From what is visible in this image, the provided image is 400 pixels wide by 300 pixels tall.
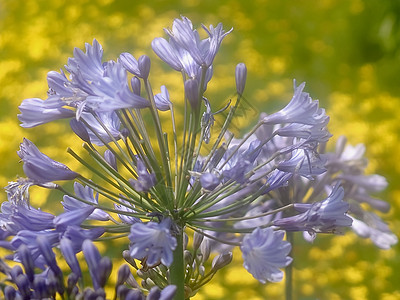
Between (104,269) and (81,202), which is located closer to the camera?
(104,269)

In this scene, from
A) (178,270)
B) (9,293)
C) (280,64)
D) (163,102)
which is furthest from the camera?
(280,64)

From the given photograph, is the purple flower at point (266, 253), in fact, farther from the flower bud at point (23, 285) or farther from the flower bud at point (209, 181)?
the flower bud at point (23, 285)

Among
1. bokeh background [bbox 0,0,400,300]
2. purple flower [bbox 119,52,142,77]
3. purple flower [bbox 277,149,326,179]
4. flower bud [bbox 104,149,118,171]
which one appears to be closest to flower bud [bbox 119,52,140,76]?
purple flower [bbox 119,52,142,77]

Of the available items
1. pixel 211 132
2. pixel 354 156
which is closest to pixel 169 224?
pixel 211 132

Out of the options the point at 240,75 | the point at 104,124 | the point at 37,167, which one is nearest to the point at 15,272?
the point at 37,167

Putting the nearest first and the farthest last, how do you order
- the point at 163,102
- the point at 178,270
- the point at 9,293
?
the point at 9,293, the point at 178,270, the point at 163,102

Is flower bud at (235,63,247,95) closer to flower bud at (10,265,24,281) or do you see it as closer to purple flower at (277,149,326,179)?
purple flower at (277,149,326,179)

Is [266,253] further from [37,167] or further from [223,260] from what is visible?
[37,167]
